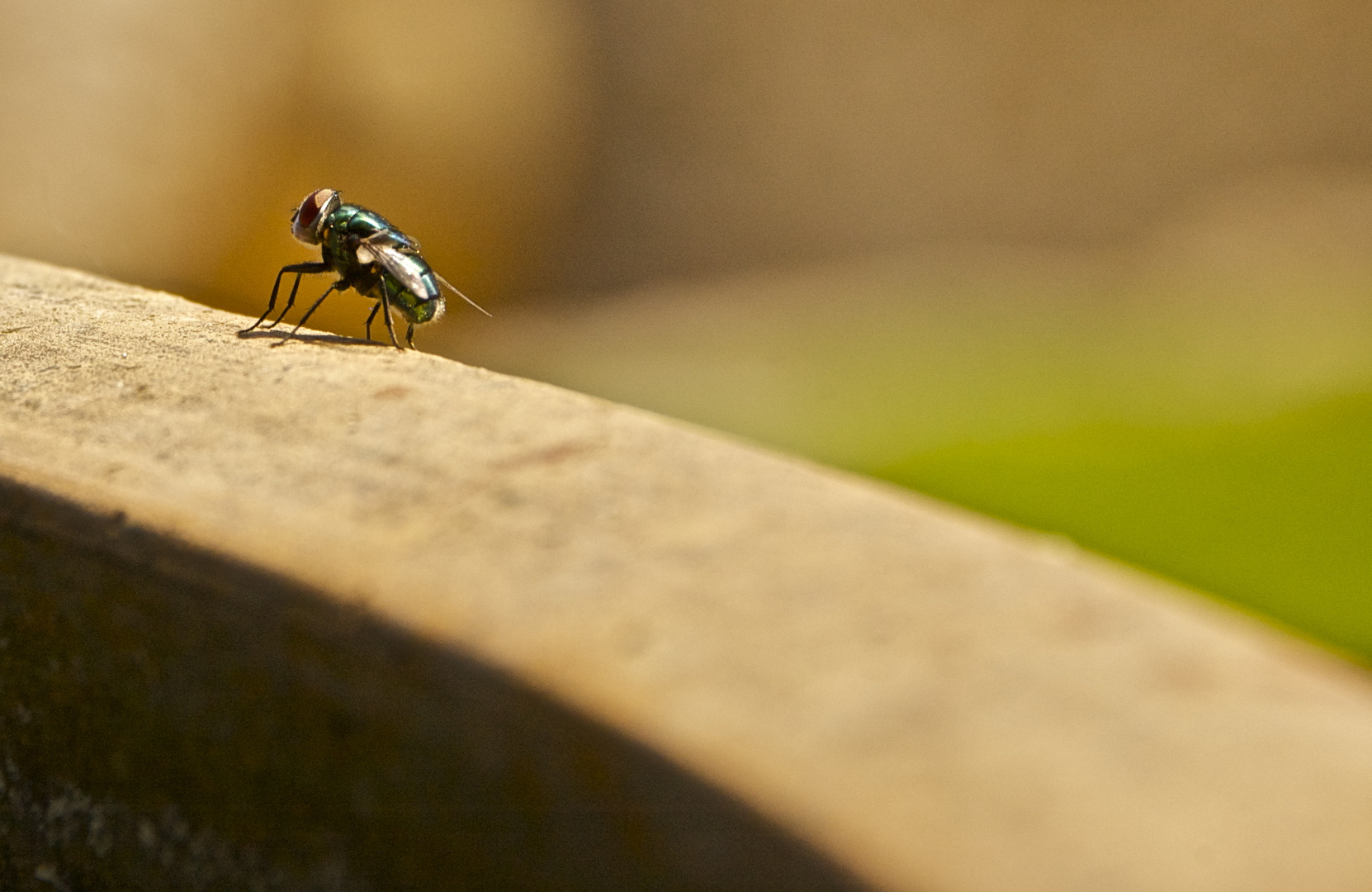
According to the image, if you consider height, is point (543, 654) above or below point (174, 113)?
above

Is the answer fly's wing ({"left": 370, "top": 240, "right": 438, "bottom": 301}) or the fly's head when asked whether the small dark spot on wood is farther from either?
the fly's head

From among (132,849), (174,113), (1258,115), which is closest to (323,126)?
(174,113)

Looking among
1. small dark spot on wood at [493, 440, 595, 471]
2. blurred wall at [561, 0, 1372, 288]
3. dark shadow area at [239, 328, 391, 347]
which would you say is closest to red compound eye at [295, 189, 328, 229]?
dark shadow area at [239, 328, 391, 347]

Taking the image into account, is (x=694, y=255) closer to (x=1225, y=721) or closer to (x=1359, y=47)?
(x=1359, y=47)

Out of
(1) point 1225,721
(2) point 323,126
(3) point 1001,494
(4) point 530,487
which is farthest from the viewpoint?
(2) point 323,126

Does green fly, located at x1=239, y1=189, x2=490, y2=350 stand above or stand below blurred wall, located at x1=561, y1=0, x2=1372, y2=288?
above

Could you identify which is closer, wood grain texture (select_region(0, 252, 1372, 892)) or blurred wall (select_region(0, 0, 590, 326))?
wood grain texture (select_region(0, 252, 1372, 892))

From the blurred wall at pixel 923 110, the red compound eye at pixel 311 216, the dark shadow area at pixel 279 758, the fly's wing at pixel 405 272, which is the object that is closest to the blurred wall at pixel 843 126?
the blurred wall at pixel 923 110
